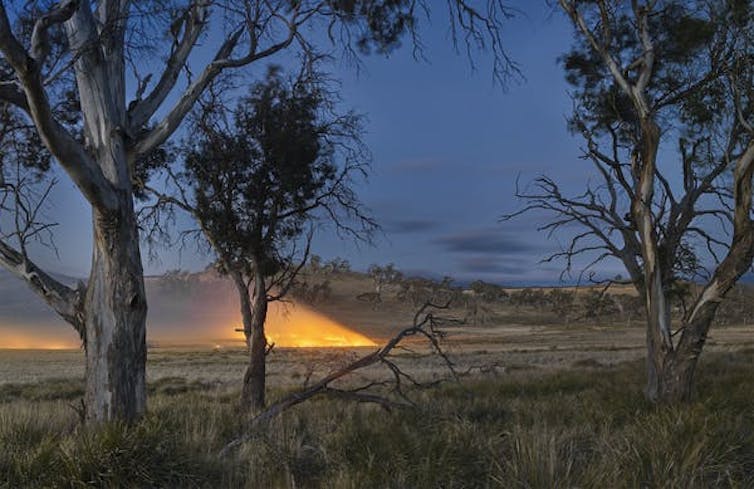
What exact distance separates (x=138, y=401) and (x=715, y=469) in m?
5.67

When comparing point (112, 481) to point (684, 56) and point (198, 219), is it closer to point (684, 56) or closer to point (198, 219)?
point (198, 219)

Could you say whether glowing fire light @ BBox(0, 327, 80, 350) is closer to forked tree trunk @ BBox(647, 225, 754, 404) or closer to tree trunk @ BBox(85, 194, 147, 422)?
tree trunk @ BBox(85, 194, 147, 422)

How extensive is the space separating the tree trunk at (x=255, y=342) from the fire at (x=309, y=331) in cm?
7106

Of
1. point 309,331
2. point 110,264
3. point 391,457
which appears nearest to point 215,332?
point 309,331

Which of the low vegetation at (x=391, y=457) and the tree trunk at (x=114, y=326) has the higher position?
the tree trunk at (x=114, y=326)

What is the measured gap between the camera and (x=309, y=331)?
9475 centimetres

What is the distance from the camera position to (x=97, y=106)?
7262 millimetres

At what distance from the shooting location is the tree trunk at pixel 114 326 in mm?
6727

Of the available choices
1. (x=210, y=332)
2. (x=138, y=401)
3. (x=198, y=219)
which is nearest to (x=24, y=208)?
(x=198, y=219)

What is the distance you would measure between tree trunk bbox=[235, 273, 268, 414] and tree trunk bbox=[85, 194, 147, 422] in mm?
5505

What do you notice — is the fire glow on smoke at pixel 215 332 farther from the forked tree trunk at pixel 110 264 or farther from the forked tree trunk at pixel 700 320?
the forked tree trunk at pixel 110 264

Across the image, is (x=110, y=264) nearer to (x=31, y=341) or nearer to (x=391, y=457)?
(x=391, y=457)

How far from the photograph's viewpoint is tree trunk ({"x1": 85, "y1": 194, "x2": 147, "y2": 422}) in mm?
6727

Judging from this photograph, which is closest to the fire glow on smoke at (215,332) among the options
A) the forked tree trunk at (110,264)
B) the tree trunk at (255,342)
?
the tree trunk at (255,342)
